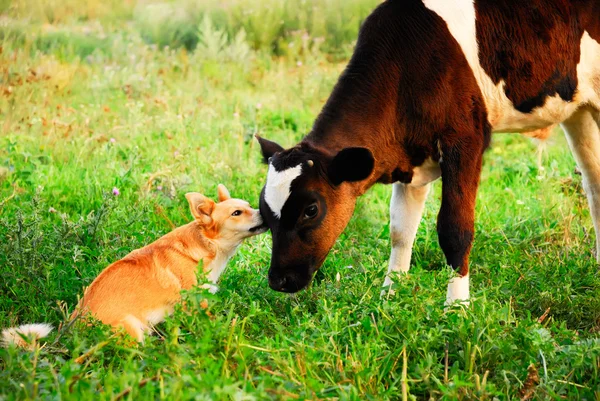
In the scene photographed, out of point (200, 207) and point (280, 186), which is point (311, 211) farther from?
point (200, 207)

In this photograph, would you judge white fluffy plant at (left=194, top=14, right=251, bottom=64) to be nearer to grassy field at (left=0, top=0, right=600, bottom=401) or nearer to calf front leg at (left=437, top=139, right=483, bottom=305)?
grassy field at (left=0, top=0, right=600, bottom=401)

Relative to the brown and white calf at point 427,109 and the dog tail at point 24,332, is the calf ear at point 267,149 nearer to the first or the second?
the brown and white calf at point 427,109

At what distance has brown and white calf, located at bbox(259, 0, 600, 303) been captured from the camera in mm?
4766

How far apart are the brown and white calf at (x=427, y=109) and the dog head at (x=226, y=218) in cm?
34

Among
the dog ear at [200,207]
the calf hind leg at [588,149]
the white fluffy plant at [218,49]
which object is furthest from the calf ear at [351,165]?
the white fluffy plant at [218,49]

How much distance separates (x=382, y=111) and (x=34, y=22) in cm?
955

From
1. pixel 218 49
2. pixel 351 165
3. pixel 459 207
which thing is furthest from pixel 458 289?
pixel 218 49

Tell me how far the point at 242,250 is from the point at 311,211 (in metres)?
1.68

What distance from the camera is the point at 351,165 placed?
4.73 meters

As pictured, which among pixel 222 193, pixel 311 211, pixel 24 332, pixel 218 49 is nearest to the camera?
pixel 24 332

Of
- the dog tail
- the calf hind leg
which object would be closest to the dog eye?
the dog tail

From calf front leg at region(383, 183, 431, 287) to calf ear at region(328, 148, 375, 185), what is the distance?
1.02 metres

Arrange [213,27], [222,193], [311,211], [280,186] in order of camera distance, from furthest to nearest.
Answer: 1. [213,27]
2. [222,193]
3. [311,211]
4. [280,186]

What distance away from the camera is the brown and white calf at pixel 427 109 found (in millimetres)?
4766
